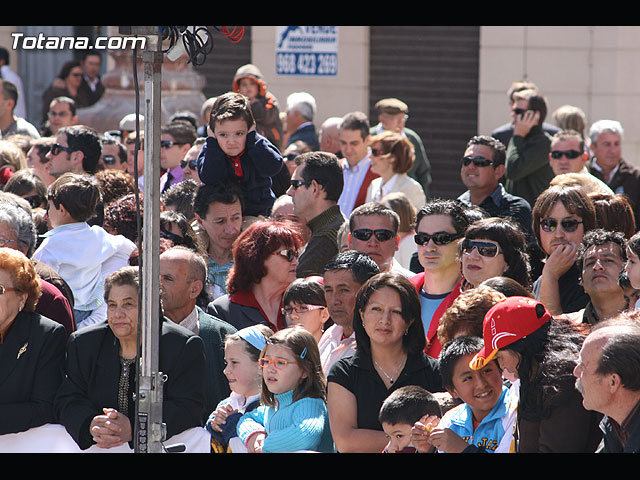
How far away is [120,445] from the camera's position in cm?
428

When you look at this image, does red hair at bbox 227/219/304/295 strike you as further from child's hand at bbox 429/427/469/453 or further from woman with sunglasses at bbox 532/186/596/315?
child's hand at bbox 429/427/469/453

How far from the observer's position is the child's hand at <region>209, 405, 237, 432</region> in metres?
4.50

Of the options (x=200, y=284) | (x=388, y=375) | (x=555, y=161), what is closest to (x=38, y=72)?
(x=555, y=161)

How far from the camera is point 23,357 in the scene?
4375 millimetres

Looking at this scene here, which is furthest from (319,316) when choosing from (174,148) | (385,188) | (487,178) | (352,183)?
(352,183)

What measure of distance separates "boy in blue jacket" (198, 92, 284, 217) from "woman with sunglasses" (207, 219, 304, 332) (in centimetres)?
96

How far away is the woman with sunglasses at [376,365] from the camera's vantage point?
13.7ft

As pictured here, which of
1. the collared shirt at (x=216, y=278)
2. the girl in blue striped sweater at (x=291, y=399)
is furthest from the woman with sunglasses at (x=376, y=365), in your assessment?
the collared shirt at (x=216, y=278)

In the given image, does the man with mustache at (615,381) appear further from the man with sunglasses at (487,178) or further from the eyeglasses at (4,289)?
the man with sunglasses at (487,178)

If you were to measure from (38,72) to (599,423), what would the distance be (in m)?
14.4

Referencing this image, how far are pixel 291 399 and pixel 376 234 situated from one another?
4.80 ft

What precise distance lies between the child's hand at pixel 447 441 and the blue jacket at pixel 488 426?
3 centimetres

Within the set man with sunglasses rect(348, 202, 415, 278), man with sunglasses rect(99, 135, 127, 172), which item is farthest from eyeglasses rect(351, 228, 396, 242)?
man with sunglasses rect(99, 135, 127, 172)
